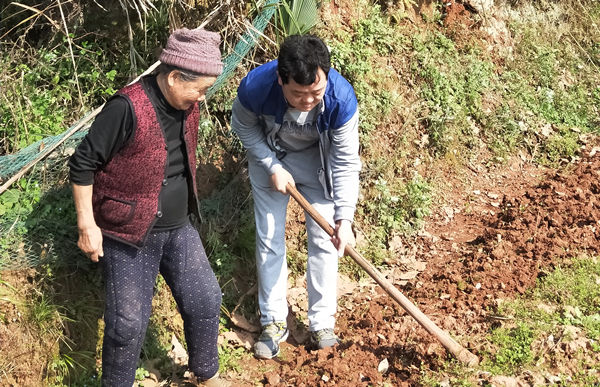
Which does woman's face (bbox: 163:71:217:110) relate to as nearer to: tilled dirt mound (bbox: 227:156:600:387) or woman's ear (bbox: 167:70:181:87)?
woman's ear (bbox: 167:70:181:87)

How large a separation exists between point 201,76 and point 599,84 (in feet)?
21.4

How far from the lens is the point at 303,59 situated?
3301mm

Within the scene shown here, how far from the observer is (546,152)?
701 cm

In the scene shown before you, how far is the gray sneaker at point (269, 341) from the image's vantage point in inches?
173

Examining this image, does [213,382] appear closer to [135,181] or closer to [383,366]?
[383,366]

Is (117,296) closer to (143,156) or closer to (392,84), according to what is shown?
(143,156)

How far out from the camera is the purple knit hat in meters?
3.11

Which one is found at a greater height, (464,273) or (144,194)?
(144,194)

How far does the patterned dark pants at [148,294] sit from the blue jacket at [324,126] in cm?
79

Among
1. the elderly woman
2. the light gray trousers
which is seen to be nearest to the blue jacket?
the light gray trousers

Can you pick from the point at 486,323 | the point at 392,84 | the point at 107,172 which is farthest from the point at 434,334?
the point at 392,84

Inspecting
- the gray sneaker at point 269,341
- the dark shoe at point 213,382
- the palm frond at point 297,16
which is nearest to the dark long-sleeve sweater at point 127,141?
the dark shoe at point 213,382

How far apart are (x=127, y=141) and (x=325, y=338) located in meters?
2.01

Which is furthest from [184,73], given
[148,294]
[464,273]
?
[464,273]
